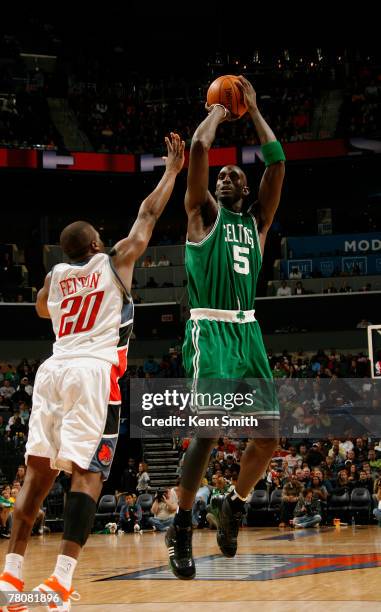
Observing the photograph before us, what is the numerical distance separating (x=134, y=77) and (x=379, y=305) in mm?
14447

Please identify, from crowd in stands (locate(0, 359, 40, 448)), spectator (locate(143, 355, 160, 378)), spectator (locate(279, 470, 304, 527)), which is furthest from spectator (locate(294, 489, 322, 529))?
spectator (locate(143, 355, 160, 378))

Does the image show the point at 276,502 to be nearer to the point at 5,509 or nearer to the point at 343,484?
the point at 343,484

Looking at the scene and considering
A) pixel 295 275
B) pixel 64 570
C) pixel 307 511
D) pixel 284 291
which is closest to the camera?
pixel 64 570

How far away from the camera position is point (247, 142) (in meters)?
30.8

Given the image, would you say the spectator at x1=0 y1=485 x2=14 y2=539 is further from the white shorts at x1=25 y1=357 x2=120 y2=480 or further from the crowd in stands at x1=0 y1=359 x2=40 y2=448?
the white shorts at x1=25 y1=357 x2=120 y2=480

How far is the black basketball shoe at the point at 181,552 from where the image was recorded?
19.5 ft

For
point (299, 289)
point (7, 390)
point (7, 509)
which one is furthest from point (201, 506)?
point (299, 289)

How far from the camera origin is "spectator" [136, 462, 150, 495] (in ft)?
67.7

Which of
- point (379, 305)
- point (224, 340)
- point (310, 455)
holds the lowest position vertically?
point (310, 455)

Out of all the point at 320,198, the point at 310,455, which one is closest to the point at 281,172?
the point at 310,455

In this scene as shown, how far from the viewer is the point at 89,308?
5.47 meters

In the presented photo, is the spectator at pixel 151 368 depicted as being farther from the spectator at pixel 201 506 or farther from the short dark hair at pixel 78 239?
the short dark hair at pixel 78 239

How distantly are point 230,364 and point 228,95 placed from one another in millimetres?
2084

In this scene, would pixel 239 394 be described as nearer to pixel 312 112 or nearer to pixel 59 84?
pixel 312 112
